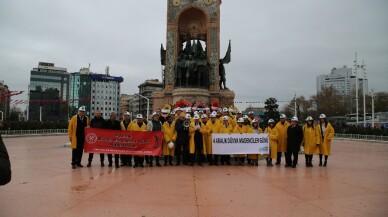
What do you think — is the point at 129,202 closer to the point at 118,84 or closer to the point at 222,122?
the point at 222,122

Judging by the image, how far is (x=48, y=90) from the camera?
91812 millimetres

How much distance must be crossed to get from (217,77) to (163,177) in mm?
17780

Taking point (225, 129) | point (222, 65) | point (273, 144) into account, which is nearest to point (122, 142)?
point (225, 129)

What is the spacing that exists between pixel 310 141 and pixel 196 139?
12.0 feet

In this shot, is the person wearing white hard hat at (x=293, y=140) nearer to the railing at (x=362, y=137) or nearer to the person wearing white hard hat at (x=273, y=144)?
the person wearing white hard hat at (x=273, y=144)

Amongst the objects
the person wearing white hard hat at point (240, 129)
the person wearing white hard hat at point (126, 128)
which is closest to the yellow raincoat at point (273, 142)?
the person wearing white hard hat at point (240, 129)

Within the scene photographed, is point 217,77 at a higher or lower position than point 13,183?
higher

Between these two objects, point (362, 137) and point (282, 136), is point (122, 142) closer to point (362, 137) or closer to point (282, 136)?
point (282, 136)

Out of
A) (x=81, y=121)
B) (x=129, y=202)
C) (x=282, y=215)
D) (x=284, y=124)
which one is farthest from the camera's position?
(x=284, y=124)

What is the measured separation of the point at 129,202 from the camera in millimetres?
4844

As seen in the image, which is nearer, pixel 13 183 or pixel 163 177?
pixel 13 183

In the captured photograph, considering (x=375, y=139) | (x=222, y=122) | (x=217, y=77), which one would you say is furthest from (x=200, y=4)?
(x=375, y=139)

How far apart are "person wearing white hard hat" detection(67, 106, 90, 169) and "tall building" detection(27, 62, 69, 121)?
73634mm

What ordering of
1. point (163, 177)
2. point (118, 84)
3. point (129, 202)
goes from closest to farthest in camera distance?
1. point (129, 202)
2. point (163, 177)
3. point (118, 84)
